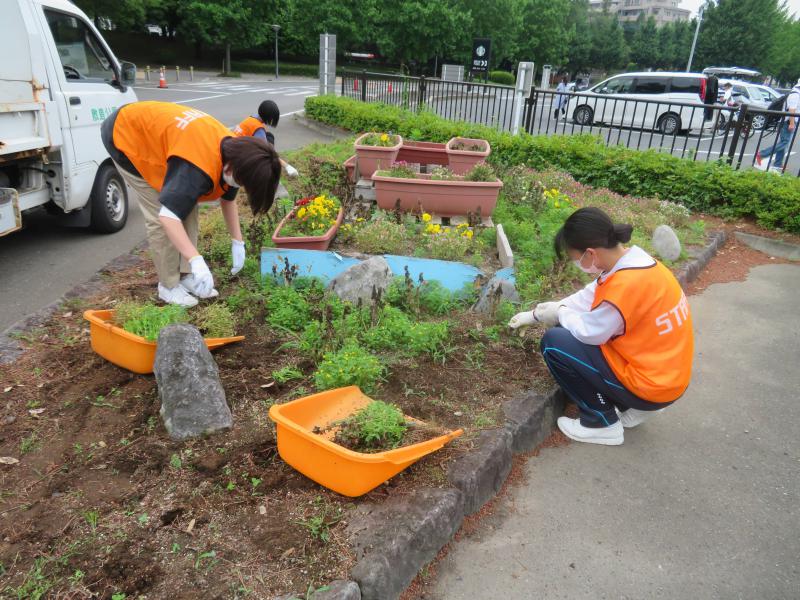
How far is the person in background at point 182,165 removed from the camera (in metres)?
2.90

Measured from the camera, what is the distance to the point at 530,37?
144 ft

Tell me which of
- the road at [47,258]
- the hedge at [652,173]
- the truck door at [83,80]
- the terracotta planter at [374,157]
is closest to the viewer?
the road at [47,258]

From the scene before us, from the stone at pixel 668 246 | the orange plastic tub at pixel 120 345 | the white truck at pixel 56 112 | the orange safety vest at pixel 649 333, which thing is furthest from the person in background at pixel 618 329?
the white truck at pixel 56 112

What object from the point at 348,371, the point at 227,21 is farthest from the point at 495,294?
the point at 227,21

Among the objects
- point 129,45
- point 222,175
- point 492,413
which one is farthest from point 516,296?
point 129,45

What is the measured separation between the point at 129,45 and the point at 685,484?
140 ft

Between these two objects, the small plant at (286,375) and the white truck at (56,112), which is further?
the white truck at (56,112)

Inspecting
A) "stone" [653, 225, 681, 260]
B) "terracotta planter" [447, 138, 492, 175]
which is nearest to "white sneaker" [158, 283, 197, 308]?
"terracotta planter" [447, 138, 492, 175]

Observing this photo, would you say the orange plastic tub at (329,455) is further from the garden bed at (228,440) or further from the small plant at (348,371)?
the small plant at (348,371)

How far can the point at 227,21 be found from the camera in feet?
106

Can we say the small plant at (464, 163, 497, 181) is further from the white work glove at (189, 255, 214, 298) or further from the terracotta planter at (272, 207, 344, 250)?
the white work glove at (189, 255, 214, 298)

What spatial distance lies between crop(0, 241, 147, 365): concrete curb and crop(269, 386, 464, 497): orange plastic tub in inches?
79.8

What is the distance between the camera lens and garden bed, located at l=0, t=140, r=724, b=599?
195 cm

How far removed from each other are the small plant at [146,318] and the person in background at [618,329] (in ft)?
6.82
